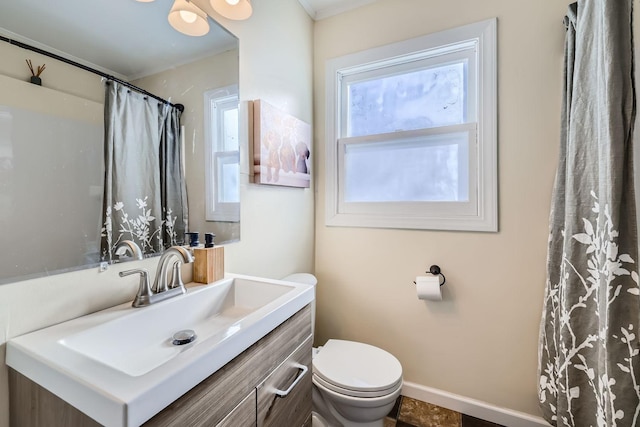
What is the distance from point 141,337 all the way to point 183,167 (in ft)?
2.01

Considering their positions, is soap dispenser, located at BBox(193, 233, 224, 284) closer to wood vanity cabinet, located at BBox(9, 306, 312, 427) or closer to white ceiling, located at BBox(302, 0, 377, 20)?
wood vanity cabinet, located at BBox(9, 306, 312, 427)

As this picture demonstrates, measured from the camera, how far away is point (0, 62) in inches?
25.4

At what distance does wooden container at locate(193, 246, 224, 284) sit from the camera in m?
1.08

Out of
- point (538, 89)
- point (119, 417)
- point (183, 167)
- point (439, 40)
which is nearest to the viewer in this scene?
point (119, 417)

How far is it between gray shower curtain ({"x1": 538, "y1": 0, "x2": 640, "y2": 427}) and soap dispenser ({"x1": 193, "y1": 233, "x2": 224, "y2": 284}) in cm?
133

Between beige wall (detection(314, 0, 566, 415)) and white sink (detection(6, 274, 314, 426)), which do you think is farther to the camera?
beige wall (detection(314, 0, 566, 415))

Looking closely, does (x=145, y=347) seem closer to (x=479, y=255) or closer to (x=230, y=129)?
(x=230, y=129)

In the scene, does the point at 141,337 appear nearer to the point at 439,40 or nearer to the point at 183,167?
the point at 183,167

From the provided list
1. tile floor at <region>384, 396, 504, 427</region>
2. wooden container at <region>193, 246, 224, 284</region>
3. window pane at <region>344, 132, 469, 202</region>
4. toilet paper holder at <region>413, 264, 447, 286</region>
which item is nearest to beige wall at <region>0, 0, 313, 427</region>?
wooden container at <region>193, 246, 224, 284</region>

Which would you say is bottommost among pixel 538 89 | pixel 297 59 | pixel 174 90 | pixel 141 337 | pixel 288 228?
pixel 141 337

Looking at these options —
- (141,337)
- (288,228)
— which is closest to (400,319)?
(288,228)

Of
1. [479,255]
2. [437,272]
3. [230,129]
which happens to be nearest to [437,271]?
[437,272]

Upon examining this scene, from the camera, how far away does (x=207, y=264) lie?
1.08 meters

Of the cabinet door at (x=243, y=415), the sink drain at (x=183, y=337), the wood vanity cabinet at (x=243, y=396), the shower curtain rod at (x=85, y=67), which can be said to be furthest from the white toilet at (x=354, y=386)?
the shower curtain rod at (x=85, y=67)
